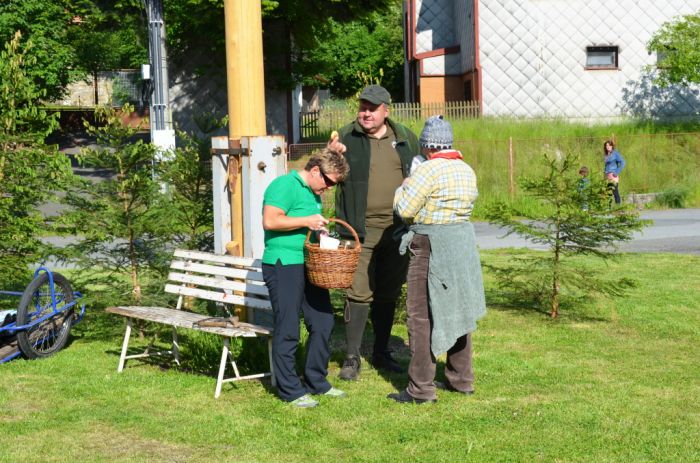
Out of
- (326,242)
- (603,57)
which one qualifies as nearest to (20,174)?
(326,242)

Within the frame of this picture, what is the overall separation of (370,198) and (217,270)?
4.46ft

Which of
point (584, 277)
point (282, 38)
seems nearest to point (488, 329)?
point (584, 277)

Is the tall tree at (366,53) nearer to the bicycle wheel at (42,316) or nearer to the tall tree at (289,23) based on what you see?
the tall tree at (289,23)

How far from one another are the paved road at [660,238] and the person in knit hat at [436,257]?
295 inches

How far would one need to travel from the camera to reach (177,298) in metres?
9.29

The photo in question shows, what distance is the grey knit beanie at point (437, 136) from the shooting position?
7.05m

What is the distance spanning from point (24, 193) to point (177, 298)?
5.93 ft

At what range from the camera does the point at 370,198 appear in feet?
25.8

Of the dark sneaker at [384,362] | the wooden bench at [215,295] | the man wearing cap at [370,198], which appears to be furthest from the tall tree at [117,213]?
the dark sneaker at [384,362]

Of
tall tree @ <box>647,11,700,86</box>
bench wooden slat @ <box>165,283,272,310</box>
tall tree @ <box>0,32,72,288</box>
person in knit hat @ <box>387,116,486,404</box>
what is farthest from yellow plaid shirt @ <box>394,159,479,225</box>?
tall tree @ <box>647,11,700,86</box>

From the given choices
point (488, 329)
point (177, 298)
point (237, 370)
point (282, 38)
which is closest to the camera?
point (237, 370)

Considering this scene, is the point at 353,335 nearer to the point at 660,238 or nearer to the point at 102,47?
the point at 660,238

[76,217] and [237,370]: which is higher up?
[76,217]

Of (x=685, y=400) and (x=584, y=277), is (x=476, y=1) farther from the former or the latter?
(x=685, y=400)
